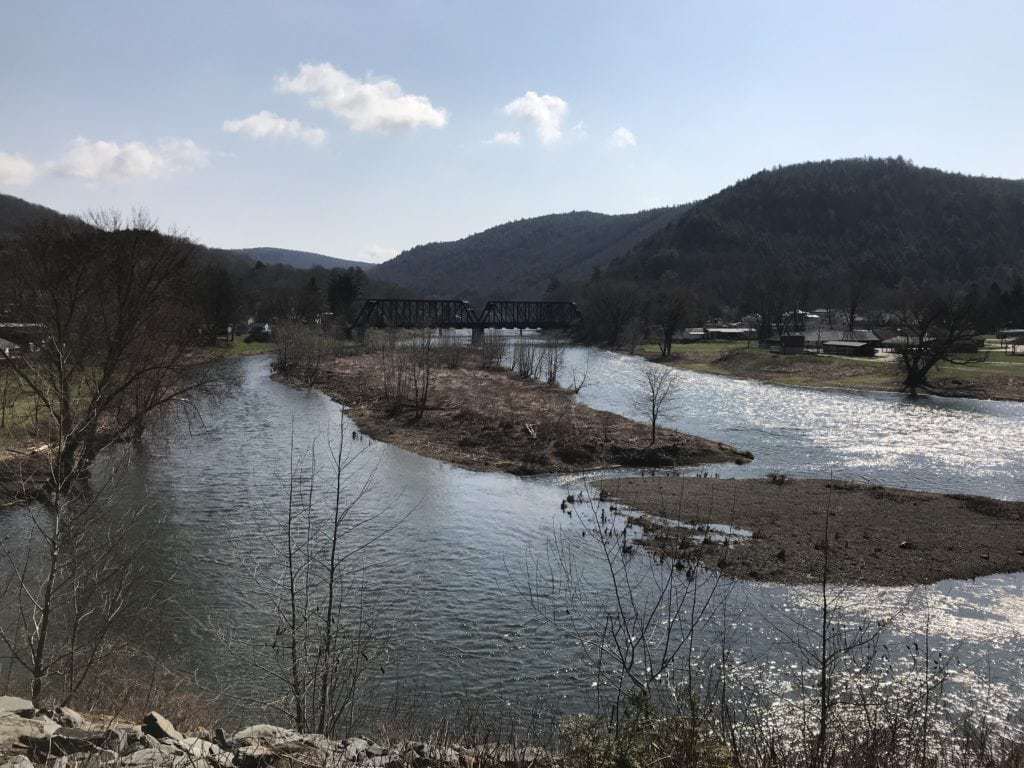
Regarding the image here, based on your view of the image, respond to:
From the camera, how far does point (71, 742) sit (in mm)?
9016

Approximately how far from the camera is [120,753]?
855 centimetres

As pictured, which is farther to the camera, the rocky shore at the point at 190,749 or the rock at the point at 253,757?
the rock at the point at 253,757

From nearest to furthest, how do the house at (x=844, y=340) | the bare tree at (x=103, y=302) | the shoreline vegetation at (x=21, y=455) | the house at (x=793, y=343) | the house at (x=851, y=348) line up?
the shoreline vegetation at (x=21, y=455), the bare tree at (x=103, y=302), the house at (x=851, y=348), the house at (x=844, y=340), the house at (x=793, y=343)

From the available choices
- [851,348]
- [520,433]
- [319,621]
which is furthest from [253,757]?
[851,348]

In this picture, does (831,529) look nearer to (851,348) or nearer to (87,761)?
(87,761)

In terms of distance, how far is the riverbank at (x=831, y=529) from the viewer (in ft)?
72.0

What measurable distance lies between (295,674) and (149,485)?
22958 millimetres

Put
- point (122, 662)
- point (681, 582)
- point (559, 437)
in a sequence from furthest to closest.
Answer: point (559, 437) < point (681, 582) < point (122, 662)

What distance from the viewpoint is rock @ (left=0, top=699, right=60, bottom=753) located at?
8.88m

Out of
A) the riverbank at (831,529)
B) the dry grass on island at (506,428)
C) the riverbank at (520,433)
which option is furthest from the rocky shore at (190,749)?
the dry grass on island at (506,428)

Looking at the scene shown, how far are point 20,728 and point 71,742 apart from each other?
34.4 inches

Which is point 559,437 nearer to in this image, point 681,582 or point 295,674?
point 681,582

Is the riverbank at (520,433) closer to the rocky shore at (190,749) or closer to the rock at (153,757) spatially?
the rocky shore at (190,749)

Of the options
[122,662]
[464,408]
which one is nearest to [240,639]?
[122,662]
